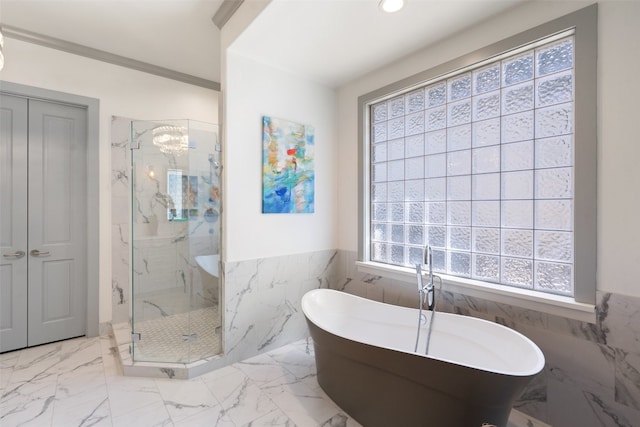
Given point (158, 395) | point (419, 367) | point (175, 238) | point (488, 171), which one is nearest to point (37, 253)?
point (175, 238)

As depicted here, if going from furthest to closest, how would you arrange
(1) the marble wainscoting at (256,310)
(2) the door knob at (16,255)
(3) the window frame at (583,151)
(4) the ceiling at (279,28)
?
1. (2) the door knob at (16,255)
2. (1) the marble wainscoting at (256,310)
3. (4) the ceiling at (279,28)
4. (3) the window frame at (583,151)

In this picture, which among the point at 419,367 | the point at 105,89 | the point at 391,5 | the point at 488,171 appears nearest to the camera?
the point at 419,367

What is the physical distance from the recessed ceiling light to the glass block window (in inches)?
28.4

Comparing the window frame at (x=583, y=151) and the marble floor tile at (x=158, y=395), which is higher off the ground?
the window frame at (x=583, y=151)

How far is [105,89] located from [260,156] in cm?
180

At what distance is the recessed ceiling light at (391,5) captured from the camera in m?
1.80

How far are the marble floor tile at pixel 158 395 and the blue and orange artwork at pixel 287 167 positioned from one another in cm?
138

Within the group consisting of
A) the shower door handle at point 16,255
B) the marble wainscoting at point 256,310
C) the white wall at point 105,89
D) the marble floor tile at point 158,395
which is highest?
the white wall at point 105,89

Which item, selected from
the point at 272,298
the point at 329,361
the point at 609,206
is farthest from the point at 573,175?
the point at 272,298

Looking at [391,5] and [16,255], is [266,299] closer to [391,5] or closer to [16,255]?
[16,255]

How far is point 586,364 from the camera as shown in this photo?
1574mm

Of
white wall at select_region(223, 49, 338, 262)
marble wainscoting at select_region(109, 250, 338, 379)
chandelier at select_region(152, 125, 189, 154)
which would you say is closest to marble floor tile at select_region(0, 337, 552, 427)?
marble wainscoting at select_region(109, 250, 338, 379)

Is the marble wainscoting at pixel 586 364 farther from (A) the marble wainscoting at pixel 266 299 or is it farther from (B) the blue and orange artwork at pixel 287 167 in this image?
(B) the blue and orange artwork at pixel 287 167

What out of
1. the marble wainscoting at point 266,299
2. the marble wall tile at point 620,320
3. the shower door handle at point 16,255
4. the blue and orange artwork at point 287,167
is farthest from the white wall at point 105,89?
the marble wall tile at point 620,320
